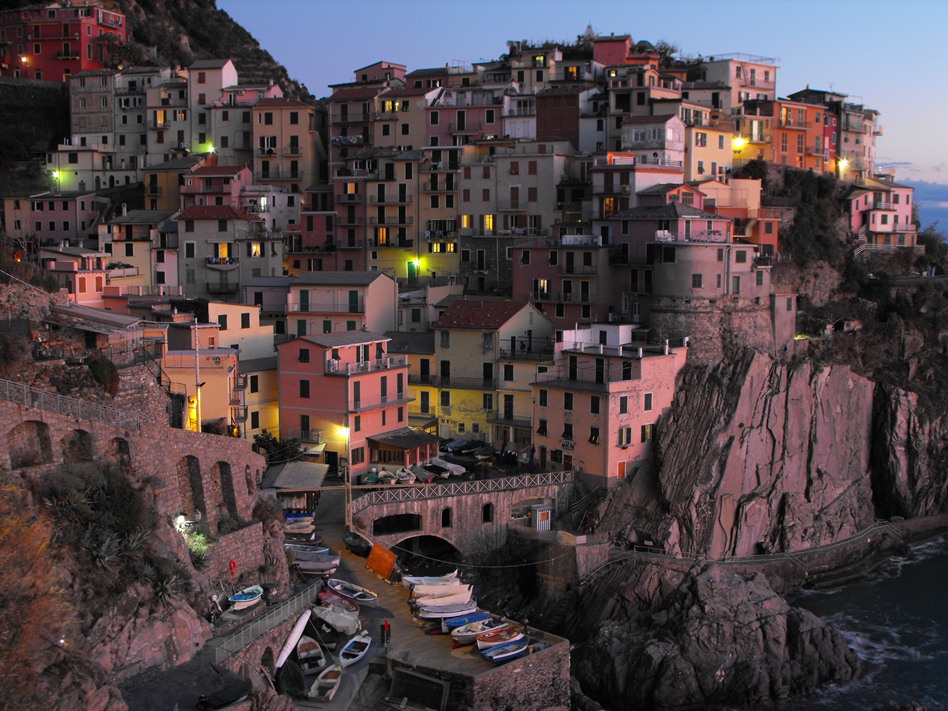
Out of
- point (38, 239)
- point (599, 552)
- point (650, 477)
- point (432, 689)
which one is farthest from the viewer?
point (38, 239)

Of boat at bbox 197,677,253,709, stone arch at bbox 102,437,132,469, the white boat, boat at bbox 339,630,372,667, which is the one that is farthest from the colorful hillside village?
boat at bbox 197,677,253,709

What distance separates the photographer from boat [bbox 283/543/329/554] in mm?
40375

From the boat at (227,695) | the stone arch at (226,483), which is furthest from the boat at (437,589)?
the boat at (227,695)

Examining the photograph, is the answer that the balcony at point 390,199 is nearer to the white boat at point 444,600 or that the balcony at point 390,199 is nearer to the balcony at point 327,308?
the balcony at point 327,308

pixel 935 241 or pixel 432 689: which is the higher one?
pixel 935 241

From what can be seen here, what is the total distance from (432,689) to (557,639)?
4661 millimetres

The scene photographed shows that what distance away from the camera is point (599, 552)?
46562mm

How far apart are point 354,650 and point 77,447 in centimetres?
935

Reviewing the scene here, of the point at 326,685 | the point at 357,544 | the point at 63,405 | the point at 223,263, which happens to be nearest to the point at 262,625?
the point at 326,685

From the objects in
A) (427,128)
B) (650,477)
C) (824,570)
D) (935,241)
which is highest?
(427,128)

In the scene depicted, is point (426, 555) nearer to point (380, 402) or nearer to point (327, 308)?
point (380, 402)

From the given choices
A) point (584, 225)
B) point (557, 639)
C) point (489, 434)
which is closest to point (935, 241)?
point (584, 225)

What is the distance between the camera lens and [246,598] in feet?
113

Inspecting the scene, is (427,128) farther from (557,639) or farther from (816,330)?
(557,639)
